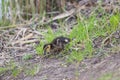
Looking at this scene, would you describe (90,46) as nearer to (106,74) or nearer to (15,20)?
(106,74)

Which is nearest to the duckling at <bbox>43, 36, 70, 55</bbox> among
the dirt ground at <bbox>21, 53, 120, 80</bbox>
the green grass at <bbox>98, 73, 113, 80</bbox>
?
the dirt ground at <bbox>21, 53, 120, 80</bbox>

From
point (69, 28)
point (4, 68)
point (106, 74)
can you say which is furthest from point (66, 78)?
point (69, 28)

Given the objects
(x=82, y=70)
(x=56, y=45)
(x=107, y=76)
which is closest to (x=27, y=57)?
(x=56, y=45)

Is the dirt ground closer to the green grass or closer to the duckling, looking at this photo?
the green grass

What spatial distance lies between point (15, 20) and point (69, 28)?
1.01 meters

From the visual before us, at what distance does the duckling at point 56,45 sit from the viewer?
14.7 feet

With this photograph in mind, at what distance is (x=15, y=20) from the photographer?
6.05 metres

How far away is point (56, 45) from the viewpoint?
448 cm

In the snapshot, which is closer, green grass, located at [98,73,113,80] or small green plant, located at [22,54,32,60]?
green grass, located at [98,73,113,80]

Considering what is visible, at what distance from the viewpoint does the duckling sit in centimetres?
448

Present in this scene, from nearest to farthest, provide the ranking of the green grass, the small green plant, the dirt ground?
1. the green grass
2. the dirt ground
3. the small green plant

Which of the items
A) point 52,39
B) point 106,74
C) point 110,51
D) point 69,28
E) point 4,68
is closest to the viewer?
point 106,74

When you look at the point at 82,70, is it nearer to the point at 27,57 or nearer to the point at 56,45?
the point at 56,45

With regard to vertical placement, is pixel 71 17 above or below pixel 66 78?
above
